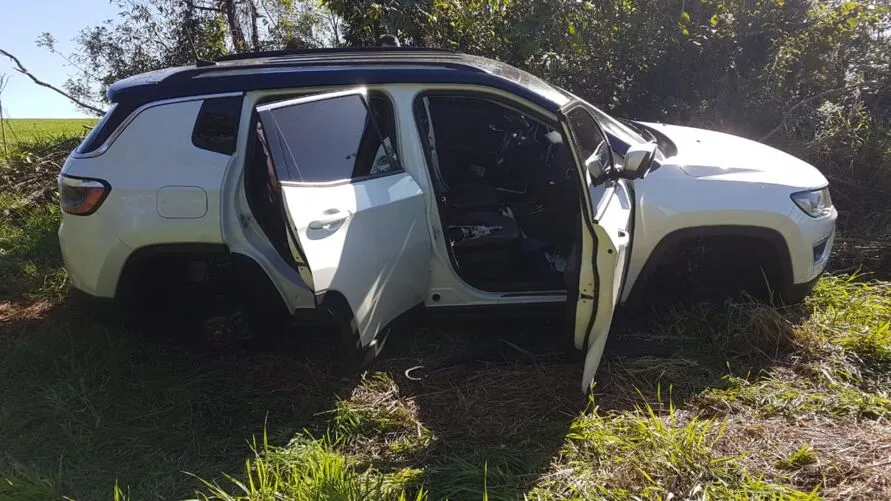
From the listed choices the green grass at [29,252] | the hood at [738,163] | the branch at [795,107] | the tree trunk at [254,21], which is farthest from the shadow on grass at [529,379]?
the tree trunk at [254,21]

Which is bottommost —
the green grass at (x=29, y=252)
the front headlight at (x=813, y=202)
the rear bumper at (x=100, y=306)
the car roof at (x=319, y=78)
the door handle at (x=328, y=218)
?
the green grass at (x=29, y=252)

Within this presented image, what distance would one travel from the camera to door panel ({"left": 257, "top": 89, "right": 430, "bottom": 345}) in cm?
260

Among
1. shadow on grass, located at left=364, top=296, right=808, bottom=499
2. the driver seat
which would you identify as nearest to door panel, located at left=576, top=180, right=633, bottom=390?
shadow on grass, located at left=364, top=296, right=808, bottom=499

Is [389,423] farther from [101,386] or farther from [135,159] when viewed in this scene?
[135,159]

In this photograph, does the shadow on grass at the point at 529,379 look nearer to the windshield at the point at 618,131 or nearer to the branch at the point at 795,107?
the windshield at the point at 618,131

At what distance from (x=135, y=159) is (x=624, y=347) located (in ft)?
9.23

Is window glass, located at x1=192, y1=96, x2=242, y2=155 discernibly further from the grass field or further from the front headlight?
the front headlight

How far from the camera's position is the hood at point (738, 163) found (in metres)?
3.22

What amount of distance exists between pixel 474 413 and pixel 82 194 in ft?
7.51

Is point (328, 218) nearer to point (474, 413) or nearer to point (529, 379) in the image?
point (474, 413)

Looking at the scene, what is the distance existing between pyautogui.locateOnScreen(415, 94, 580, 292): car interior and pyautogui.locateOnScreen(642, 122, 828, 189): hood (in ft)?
2.11

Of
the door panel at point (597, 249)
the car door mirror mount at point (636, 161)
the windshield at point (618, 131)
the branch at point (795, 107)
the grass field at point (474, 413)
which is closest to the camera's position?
the grass field at point (474, 413)

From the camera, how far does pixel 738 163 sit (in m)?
3.31

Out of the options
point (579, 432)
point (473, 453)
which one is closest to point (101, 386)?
point (473, 453)
